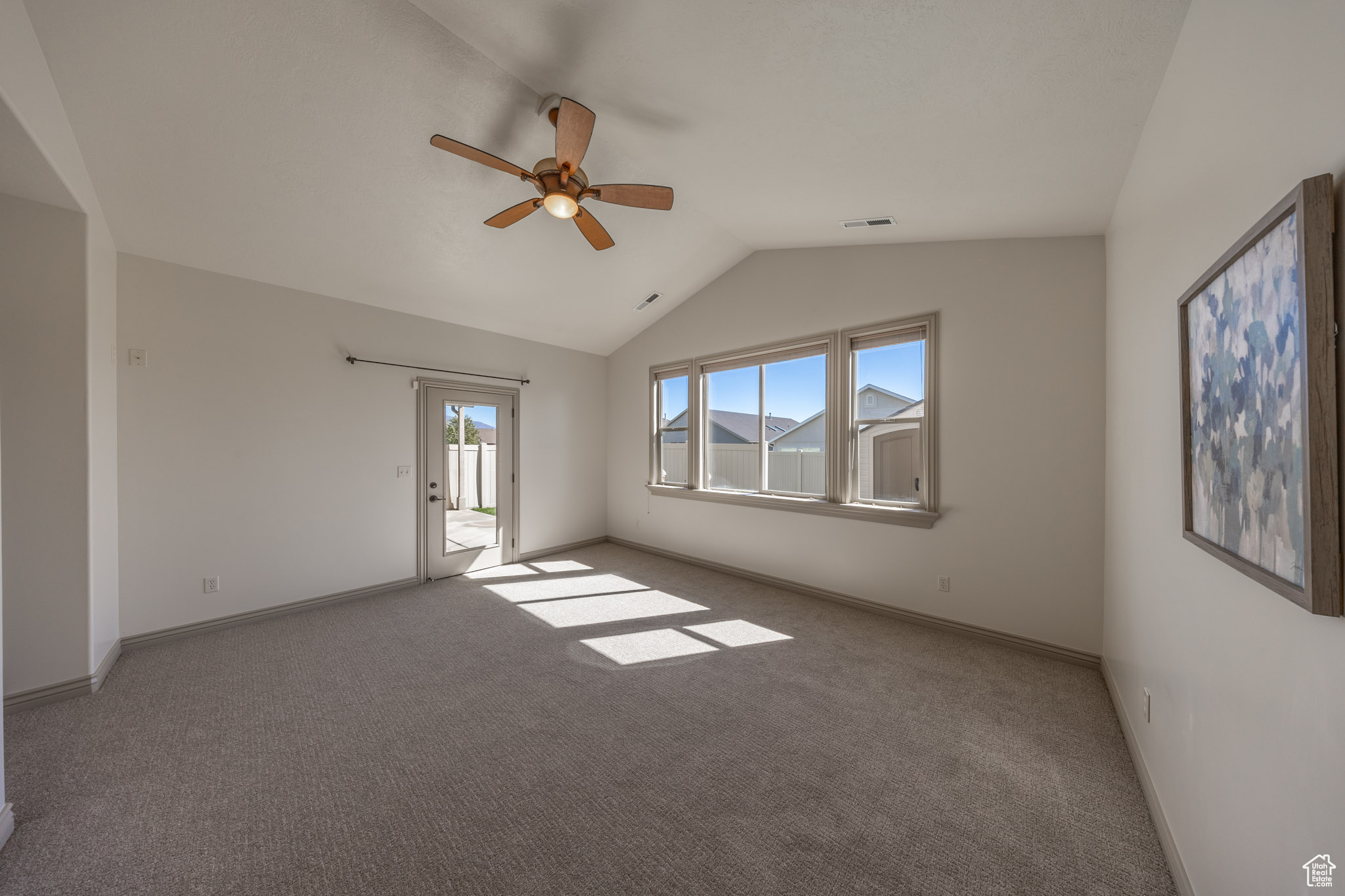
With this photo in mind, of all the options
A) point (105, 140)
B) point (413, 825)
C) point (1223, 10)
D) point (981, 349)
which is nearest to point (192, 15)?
point (105, 140)

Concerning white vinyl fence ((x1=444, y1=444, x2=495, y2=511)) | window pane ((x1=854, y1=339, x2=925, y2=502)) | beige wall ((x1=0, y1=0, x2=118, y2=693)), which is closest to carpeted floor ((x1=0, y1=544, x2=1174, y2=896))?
beige wall ((x1=0, y1=0, x2=118, y2=693))

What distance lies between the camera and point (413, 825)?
1.77 meters

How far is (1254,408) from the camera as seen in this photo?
3.64ft

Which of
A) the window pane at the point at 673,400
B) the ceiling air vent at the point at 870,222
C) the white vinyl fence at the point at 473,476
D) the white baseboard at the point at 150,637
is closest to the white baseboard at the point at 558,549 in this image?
the white vinyl fence at the point at 473,476

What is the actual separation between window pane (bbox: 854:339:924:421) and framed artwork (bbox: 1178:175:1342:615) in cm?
228

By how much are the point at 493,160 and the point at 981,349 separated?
337 cm

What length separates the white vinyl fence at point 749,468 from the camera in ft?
14.7

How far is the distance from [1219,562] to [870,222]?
284cm

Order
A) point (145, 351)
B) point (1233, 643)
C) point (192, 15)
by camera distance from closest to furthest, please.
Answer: point (1233, 643)
point (192, 15)
point (145, 351)

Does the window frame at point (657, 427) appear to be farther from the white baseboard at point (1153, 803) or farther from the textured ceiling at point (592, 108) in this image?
the white baseboard at point (1153, 803)

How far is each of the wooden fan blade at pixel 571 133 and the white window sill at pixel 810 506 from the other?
3.24 m

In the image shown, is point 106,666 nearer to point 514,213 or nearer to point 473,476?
point 473,476

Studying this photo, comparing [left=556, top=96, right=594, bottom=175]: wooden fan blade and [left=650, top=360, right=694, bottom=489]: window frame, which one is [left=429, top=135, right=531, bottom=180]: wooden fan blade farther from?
[left=650, top=360, right=694, bottom=489]: window frame

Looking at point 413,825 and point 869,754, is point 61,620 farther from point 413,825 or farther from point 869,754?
point 869,754
